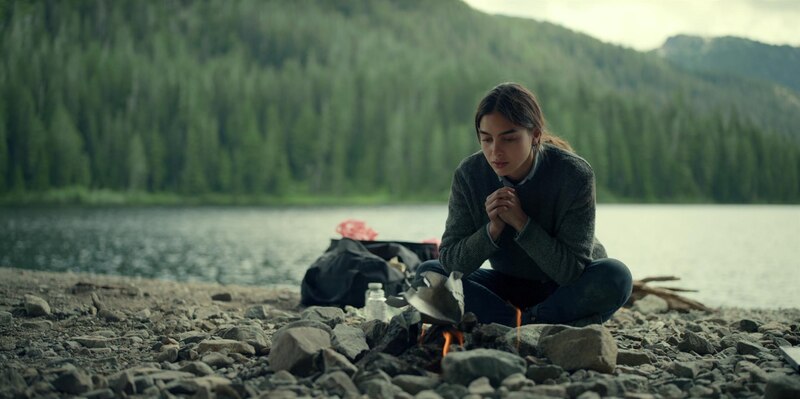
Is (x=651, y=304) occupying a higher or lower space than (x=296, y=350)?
lower

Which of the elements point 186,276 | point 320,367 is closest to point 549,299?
point 320,367

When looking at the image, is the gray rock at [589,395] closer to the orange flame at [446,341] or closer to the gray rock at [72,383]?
the orange flame at [446,341]

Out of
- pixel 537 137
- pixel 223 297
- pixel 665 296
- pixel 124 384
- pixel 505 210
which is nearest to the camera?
pixel 124 384

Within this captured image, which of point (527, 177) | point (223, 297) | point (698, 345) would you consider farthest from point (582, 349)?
point (223, 297)

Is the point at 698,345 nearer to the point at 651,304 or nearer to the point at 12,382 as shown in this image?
the point at 651,304

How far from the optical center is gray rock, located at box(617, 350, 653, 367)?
5.04 m

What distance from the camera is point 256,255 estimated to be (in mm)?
32375

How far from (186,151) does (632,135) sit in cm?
6149

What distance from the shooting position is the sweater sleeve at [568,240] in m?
5.02

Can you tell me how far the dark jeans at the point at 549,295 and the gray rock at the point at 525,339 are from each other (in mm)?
332

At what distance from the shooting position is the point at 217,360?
16.5 ft

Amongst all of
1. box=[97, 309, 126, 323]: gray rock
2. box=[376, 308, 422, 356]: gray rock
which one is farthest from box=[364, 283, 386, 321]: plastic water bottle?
box=[97, 309, 126, 323]: gray rock

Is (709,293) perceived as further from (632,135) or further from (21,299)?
(632,135)

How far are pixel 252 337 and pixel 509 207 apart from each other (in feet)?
7.22
